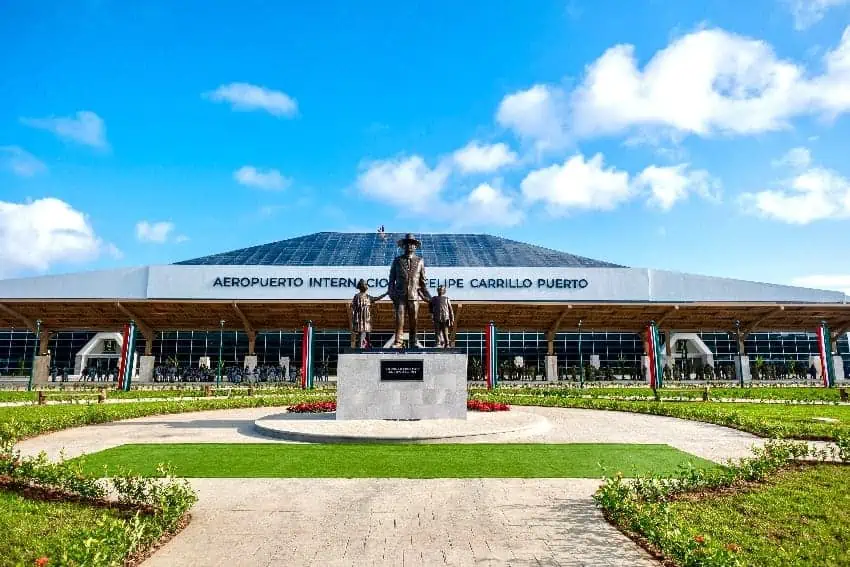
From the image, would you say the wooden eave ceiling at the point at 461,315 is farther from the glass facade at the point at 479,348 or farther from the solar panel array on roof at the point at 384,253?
the glass facade at the point at 479,348

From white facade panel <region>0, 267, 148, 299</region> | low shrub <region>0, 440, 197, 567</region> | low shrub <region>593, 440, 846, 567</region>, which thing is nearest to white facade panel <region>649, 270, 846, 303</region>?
low shrub <region>593, 440, 846, 567</region>

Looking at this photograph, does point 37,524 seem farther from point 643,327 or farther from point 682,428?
point 643,327

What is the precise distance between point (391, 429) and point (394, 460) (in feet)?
9.87

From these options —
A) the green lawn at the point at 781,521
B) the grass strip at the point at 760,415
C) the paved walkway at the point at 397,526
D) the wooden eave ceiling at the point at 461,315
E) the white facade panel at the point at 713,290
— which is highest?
the white facade panel at the point at 713,290

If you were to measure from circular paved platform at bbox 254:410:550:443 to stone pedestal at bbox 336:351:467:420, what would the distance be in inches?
11.8

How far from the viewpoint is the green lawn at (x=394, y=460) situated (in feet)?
30.0

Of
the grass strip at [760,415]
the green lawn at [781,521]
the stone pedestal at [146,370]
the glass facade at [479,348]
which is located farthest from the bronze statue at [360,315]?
the glass facade at [479,348]

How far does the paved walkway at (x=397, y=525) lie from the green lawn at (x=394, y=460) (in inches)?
23.9

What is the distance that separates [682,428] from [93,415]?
698 inches

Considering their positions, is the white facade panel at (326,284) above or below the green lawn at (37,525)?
above

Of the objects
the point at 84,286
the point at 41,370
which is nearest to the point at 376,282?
the point at 84,286

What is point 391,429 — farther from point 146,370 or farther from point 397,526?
point 146,370

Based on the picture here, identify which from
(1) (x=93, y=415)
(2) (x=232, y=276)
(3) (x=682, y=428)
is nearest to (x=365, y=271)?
(2) (x=232, y=276)

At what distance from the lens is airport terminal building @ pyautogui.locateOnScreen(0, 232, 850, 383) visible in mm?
46344
